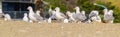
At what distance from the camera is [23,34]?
14758 millimetres

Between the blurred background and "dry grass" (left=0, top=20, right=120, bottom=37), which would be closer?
"dry grass" (left=0, top=20, right=120, bottom=37)

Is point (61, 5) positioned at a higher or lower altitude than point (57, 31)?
lower

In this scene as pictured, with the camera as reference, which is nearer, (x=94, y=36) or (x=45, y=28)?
(x=94, y=36)

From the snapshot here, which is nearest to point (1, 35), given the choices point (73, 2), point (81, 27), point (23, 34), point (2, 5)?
point (23, 34)

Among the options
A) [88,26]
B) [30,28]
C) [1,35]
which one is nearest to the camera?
Result: [1,35]

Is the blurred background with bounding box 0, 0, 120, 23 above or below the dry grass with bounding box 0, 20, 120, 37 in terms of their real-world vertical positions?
below

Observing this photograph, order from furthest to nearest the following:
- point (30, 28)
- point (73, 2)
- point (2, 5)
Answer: point (2, 5) < point (73, 2) < point (30, 28)

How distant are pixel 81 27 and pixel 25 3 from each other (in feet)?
96.1

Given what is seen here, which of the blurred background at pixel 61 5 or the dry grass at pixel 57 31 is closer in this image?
the dry grass at pixel 57 31

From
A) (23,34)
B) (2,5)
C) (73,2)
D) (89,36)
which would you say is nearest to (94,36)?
(89,36)

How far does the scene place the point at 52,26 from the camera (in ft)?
56.0

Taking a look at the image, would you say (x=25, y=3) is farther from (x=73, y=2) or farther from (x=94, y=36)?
(x=94, y=36)

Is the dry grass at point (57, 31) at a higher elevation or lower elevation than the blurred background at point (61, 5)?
higher

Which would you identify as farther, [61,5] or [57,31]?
[61,5]
